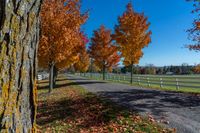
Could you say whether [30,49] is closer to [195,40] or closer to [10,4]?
[10,4]

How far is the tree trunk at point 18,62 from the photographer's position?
2.09 m

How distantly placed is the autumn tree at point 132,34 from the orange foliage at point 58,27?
9.68 metres

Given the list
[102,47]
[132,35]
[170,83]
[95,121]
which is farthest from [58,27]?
[102,47]

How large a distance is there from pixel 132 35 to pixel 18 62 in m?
24.3

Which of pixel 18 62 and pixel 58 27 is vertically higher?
pixel 58 27

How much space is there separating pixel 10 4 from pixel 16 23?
163mm

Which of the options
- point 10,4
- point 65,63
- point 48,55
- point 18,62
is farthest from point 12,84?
point 65,63

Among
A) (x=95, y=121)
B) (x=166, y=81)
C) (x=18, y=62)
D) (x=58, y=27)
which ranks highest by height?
(x=58, y=27)

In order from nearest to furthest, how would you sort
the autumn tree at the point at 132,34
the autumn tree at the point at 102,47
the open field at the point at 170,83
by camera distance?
the open field at the point at 170,83 → the autumn tree at the point at 132,34 → the autumn tree at the point at 102,47

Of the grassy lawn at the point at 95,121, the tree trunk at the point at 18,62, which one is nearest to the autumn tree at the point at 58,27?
the grassy lawn at the point at 95,121

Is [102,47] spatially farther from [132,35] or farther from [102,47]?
[132,35]

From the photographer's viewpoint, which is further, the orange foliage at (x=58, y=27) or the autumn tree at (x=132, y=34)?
the autumn tree at (x=132, y=34)

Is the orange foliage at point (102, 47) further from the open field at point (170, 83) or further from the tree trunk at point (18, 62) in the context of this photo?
the tree trunk at point (18, 62)

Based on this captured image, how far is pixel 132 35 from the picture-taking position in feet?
85.1
